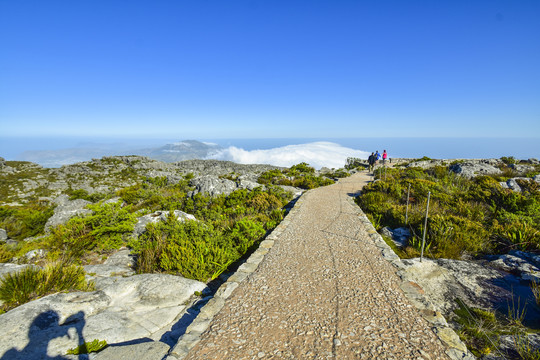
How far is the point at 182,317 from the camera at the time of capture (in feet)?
13.8

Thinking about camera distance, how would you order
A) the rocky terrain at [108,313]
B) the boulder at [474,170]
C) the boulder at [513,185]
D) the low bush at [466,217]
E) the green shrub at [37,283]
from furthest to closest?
the boulder at [474,170] → the boulder at [513,185] → the low bush at [466,217] → the green shrub at [37,283] → the rocky terrain at [108,313]

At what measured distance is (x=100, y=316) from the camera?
3.80m

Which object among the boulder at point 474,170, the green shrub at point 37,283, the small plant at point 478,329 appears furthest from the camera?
the boulder at point 474,170

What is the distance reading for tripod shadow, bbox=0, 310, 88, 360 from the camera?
2.88 m

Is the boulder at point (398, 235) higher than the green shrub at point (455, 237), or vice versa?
the green shrub at point (455, 237)

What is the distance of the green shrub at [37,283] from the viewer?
13.1 feet

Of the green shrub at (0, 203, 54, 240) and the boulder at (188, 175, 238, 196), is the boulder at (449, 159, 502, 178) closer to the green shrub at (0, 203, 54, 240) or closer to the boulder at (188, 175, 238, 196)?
the boulder at (188, 175, 238, 196)

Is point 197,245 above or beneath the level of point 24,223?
above

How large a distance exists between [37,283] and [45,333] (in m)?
1.68

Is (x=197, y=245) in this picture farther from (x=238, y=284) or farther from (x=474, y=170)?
(x=474, y=170)

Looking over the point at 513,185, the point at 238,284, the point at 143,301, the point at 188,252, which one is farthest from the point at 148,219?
the point at 513,185

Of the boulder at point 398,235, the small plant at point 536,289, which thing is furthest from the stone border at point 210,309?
the small plant at point 536,289

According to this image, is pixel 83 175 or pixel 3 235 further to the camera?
pixel 83 175

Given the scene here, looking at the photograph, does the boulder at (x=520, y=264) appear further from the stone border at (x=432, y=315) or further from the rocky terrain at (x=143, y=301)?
the stone border at (x=432, y=315)
